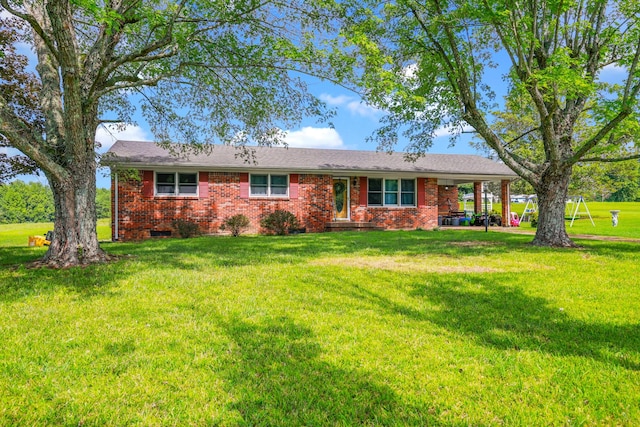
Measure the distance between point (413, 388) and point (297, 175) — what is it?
15.1 m

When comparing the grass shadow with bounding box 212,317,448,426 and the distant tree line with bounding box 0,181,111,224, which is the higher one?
the distant tree line with bounding box 0,181,111,224

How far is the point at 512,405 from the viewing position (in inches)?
95.9


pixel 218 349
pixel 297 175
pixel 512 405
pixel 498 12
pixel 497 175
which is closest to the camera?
pixel 512 405

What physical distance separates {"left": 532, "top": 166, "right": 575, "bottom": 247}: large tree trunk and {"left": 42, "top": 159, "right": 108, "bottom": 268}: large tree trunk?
11.4 m

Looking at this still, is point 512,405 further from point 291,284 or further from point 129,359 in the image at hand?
point 291,284

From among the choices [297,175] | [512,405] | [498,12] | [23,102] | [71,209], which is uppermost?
[498,12]

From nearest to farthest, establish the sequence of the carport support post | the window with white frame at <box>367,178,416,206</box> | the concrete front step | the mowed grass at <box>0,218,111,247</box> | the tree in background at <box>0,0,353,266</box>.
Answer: the tree in background at <box>0,0,353,266</box> → the mowed grass at <box>0,218,111,247</box> → the concrete front step → the window with white frame at <box>367,178,416,206</box> → the carport support post

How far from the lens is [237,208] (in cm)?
1644

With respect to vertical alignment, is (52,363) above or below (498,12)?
below

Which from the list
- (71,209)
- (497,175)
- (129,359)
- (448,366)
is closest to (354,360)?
(448,366)

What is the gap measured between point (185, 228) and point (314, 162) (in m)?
6.54

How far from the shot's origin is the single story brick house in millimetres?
15250

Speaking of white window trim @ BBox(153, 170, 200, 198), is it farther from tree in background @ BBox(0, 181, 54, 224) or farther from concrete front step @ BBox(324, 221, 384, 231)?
tree in background @ BBox(0, 181, 54, 224)

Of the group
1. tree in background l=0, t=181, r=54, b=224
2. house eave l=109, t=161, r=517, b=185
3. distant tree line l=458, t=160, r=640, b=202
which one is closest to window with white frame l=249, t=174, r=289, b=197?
house eave l=109, t=161, r=517, b=185
